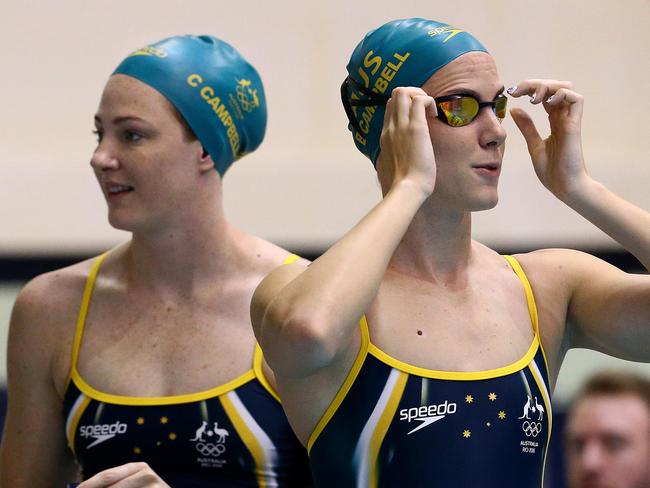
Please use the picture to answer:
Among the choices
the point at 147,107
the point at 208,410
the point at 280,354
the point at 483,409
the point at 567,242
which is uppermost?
the point at 147,107

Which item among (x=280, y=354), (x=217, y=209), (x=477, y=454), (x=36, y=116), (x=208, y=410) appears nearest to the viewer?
(x=280, y=354)

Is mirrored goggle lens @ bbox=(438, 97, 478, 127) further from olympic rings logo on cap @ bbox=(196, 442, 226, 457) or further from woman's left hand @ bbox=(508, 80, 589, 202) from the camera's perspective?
olympic rings logo on cap @ bbox=(196, 442, 226, 457)

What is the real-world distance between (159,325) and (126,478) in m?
0.82

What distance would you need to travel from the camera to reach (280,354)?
2461 millimetres

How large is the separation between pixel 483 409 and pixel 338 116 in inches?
138

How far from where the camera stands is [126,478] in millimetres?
2678

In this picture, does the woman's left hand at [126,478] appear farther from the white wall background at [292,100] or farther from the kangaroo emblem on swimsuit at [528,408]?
the white wall background at [292,100]

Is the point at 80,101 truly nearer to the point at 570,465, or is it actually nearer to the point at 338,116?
the point at 338,116

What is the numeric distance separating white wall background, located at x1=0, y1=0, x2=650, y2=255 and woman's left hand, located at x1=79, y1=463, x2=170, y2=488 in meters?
3.16

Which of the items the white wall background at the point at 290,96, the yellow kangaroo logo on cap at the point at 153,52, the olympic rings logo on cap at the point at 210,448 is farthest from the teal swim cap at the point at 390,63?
the white wall background at the point at 290,96

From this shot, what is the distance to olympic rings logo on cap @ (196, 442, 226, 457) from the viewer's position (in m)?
3.25

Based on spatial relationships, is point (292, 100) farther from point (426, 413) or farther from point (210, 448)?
point (426, 413)

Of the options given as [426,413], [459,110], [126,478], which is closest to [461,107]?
[459,110]

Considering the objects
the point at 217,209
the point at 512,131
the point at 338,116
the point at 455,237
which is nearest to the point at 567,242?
the point at 512,131
